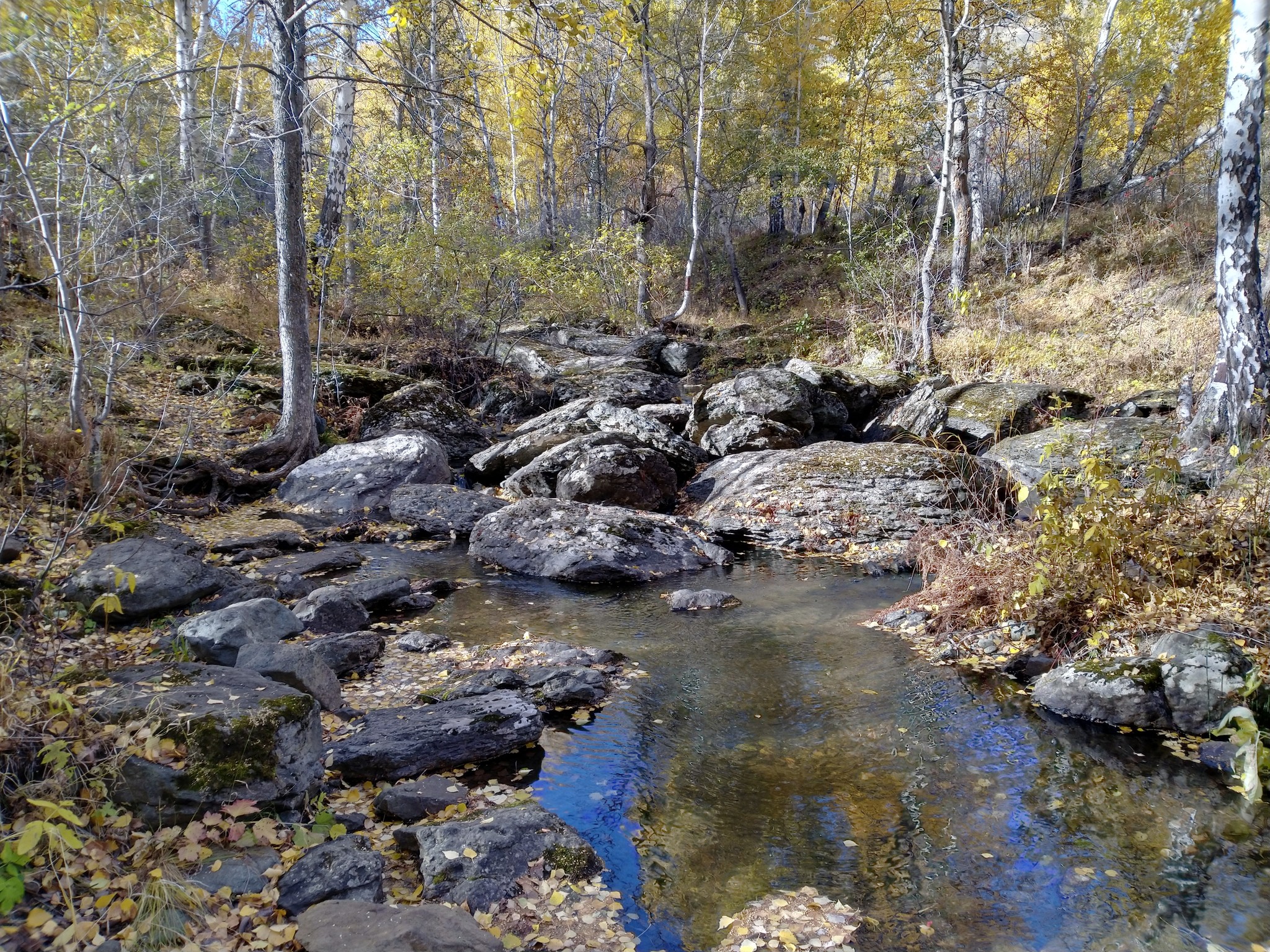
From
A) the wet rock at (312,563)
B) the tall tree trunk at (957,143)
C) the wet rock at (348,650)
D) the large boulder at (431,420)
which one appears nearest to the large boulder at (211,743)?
the wet rock at (348,650)

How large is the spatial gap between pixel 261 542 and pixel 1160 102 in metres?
25.6

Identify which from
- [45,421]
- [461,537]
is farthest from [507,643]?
[45,421]

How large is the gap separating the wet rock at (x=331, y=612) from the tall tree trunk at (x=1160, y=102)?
945 inches

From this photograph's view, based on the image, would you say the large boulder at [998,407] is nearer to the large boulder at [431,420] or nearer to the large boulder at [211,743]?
the large boulder at [431,420]

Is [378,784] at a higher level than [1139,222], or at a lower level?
lower

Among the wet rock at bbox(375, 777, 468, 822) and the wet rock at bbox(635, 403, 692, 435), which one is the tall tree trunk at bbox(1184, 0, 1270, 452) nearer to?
the wet rock at bbox(635, 403, 692, 435)

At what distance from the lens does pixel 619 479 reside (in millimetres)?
11320

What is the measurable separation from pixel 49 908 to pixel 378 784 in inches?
69.5

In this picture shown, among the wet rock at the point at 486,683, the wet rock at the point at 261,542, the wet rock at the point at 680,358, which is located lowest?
the wet rock at the point at 486,683

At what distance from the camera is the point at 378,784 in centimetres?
444

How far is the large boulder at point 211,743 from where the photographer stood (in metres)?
3.48

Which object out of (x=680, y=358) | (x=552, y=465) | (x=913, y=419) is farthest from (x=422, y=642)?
(x=680, y=358)

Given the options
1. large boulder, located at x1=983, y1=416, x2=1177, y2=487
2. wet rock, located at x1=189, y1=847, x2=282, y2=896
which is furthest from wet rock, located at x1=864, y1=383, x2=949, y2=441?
wet rock, located at x1=189, y1=847, x2=282, y2=896

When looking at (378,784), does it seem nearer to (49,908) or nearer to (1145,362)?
(49,908)
